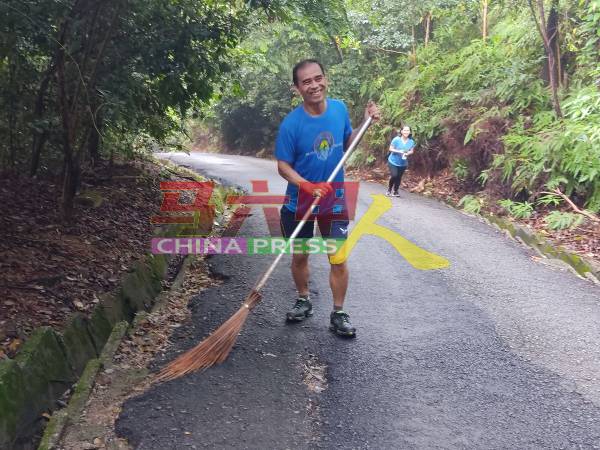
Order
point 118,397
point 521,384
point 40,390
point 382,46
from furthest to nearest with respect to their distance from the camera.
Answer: point 382,46 < point 521,384 < point 118,397 < point 40,390

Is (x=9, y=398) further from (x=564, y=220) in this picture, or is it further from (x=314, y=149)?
(x=564, y=220)

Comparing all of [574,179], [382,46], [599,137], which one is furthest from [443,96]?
[599,137]

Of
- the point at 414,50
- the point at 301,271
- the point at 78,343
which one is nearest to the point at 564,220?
the point at 301,271

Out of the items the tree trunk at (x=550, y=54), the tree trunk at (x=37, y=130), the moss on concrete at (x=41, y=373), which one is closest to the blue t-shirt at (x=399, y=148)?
the tree trunk at (x=550, y=54)

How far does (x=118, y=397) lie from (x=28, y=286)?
131 centimetres

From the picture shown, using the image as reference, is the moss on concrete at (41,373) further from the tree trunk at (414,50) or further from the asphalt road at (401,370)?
the tree trunk at (414,50)

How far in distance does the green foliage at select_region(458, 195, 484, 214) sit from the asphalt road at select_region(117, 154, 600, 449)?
3.56 m

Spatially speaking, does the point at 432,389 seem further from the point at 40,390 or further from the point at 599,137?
the point at 599,137

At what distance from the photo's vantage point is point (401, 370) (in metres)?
3.66

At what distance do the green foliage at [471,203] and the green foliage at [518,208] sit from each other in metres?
0.61

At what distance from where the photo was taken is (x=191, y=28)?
228 inches

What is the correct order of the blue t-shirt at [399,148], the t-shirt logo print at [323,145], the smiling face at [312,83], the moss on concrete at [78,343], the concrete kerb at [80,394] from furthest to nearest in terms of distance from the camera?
the blue t-shirt at [399,148]
the t-shirt logo print at [323,145]
the smiling face at [312,83]
the moss on concrete at [78,343]
the concrete kerb at [80,394]

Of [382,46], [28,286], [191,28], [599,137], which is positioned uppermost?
[382,46]

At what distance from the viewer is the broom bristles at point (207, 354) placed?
344 centimetres
